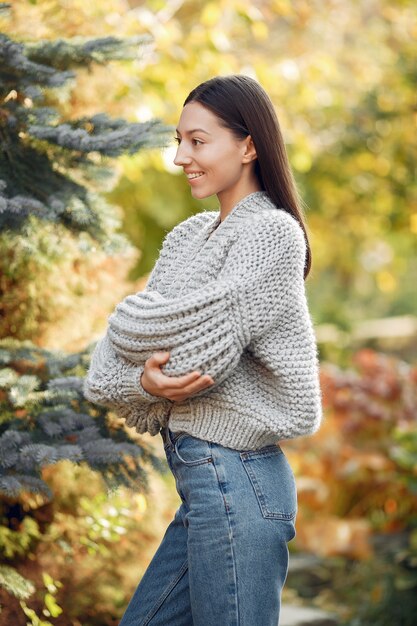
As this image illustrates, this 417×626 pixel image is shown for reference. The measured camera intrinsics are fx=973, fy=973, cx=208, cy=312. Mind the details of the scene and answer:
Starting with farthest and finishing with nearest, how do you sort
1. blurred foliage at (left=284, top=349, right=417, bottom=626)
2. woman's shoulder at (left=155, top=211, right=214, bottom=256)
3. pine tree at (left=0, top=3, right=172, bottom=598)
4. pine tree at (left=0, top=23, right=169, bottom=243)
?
blurred foliage at (left=284, top=349, right=417, bottom=626) < pine tree at (left=0, top=23, right=169, bottom=243) < pine tree at (left=0, top=3, right=172, bottom=598) < woman's shoulder at (left=155, top=211, right=214, bottom=256)

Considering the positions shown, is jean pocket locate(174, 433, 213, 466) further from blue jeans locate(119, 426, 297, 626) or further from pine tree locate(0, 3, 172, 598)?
pine tree locate(0, 3, 172, 598)

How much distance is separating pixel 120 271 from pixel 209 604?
2014mm

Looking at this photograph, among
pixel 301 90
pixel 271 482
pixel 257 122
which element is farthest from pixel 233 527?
pixel 301 90

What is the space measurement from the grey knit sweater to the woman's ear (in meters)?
0.09

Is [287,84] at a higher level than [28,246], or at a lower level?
lower

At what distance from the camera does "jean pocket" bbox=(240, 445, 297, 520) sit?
2230mm

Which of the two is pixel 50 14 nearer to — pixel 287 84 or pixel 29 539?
pixel 29 539

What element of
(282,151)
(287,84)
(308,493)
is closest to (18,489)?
(282,151)

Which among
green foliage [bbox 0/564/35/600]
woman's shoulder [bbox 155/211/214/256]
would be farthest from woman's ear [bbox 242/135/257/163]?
green foliage [bbox 0/564/35/600]

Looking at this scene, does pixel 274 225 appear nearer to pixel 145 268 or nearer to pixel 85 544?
pixel 85 544

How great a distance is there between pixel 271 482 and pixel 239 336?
1.16 feet

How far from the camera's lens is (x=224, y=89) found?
2.35 m

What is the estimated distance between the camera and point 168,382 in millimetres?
2223

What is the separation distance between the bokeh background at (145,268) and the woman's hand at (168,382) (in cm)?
63
